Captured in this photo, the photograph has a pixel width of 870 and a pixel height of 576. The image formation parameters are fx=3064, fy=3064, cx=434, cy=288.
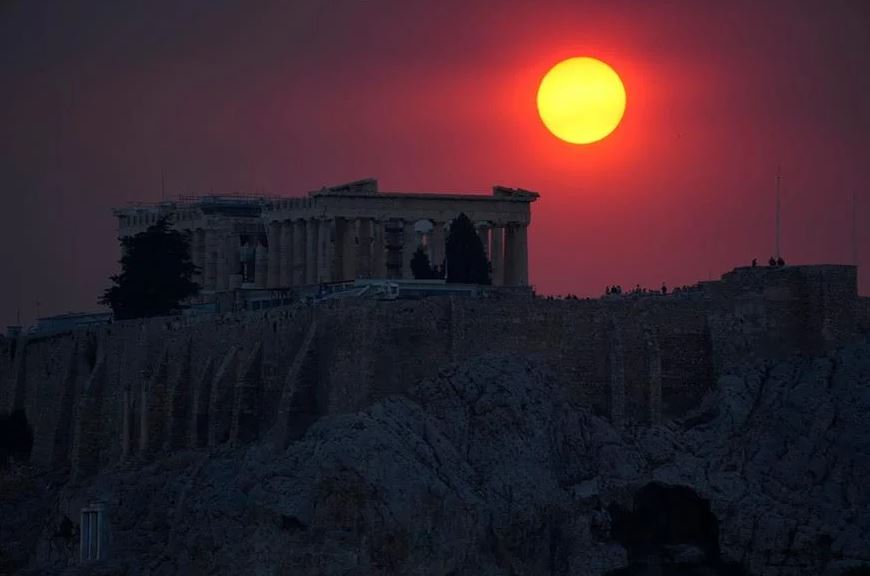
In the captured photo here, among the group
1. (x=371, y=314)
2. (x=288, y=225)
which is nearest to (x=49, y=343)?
(x=288, y=225)

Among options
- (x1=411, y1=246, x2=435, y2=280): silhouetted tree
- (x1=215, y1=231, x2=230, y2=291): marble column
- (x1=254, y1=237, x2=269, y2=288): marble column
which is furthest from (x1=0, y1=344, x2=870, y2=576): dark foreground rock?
(x1=215, y1=231, x2=230, y2=291): marble column

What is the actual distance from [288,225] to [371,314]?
96.6ft

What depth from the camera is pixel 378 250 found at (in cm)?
10600

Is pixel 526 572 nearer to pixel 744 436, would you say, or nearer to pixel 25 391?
pixel 744 436

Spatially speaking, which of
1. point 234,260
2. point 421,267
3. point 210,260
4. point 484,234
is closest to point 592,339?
point 421,267

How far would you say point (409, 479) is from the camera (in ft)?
246

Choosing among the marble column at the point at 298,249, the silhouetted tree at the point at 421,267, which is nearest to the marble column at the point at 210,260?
the marble column at the point at 298,249

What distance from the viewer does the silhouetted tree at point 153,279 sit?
105938mm

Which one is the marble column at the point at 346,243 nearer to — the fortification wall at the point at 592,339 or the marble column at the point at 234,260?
the marble column at the point at 234,260

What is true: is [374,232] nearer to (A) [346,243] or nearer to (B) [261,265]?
(A) [346,243]

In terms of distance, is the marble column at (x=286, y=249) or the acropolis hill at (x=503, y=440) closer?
the acropolis hill at (x=503, y=440)

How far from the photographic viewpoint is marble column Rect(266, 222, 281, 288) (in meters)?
111

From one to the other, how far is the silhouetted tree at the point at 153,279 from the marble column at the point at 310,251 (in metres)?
4.03

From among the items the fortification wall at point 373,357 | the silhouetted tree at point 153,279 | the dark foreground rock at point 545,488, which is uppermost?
the silhouetted tree at point 153,279
